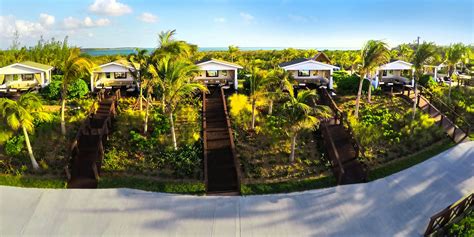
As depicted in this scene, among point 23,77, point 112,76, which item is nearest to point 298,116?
point 112,76

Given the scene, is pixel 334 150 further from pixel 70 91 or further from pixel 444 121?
pixel 70 91

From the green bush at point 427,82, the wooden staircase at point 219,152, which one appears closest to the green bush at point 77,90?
the wooden staircase at point 219,152

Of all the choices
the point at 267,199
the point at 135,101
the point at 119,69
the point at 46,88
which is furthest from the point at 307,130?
the point at 46,88

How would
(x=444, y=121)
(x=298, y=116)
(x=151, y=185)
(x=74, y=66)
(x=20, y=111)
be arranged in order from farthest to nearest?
(x=444, y=121)
(x=74, y=66)
(x=298, y=116)
(x=20, y=111)
(x=151, y=185)

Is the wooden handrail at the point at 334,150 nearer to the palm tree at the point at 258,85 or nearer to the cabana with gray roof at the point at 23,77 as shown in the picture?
the palm tree at the point at 258,85

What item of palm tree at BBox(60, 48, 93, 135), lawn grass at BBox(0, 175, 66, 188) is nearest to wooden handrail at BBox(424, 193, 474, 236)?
lawn grass at BBox(0, 175, 66, 188)

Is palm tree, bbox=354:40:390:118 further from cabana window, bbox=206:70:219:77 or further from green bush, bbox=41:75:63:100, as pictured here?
green bush, bbox=41:75:63:100
